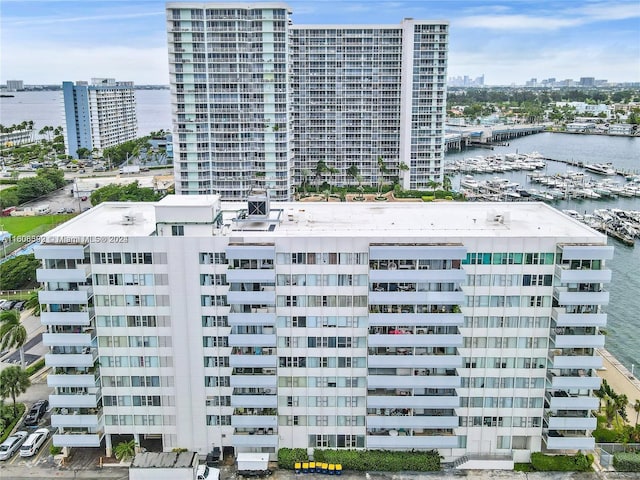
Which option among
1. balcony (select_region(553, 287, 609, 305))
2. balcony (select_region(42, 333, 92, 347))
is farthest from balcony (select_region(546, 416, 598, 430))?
balcony (select_region(42, 333, 92, 347))

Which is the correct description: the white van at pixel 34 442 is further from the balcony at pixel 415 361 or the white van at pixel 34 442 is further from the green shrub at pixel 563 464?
the green shrub at pixel 563 464

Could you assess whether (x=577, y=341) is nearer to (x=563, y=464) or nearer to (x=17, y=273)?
(x=563, y=464)

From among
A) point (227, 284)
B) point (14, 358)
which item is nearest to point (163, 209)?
point (227, 284)

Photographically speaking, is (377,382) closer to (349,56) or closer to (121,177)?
(349,56)

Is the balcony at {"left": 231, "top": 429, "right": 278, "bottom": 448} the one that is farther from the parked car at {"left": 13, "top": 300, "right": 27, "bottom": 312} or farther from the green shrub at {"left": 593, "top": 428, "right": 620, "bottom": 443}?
the parked car at {"left": 13, "top": 300, "right": 27, "bottom": 312}

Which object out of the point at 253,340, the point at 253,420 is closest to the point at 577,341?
the point at 253,340

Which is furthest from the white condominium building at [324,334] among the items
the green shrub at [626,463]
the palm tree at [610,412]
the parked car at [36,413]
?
the palm tree at [610,412]
